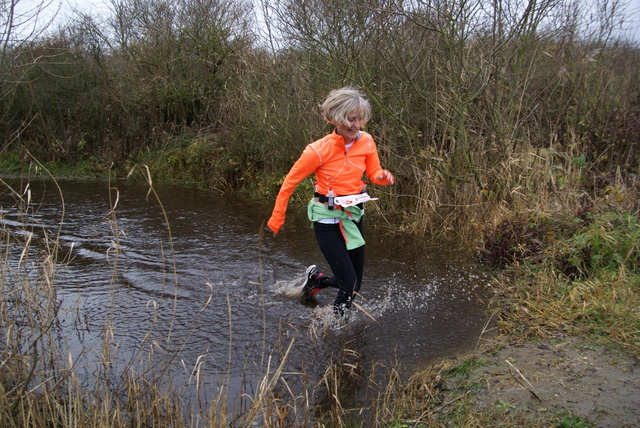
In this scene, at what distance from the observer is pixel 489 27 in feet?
24.0

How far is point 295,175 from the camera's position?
4.30m

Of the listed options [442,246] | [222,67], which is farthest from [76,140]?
[442,246]

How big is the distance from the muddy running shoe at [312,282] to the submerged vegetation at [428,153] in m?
1.53

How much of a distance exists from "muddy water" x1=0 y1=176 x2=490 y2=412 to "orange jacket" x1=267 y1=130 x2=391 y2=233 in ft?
1.71

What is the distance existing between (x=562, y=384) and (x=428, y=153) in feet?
16.3

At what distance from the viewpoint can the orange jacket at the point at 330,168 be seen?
4262mm

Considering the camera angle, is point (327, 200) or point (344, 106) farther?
point (327, 200)

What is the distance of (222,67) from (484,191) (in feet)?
34.0

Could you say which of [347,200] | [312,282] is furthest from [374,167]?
[312,282]

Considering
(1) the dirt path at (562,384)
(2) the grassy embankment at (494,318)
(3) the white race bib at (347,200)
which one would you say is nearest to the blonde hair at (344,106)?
(3) the white race bib at (347,200)

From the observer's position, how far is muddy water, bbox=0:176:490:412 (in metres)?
4.04

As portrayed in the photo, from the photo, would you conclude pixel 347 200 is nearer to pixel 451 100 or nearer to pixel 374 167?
pixel 374 167

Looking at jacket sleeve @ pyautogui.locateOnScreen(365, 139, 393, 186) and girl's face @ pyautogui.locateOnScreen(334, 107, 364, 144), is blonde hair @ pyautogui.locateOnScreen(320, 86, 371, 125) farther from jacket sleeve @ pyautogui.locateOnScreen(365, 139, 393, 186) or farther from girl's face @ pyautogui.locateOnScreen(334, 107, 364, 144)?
jacket sleeve @ pyautogui.locateOnScreen(365, 139, 393, 186)

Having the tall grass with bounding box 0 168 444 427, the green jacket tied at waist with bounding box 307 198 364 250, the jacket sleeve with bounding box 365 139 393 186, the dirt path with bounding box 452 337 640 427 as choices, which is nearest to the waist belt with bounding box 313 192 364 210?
the green jacket tied at waist with bounding box 307 198 364 250
